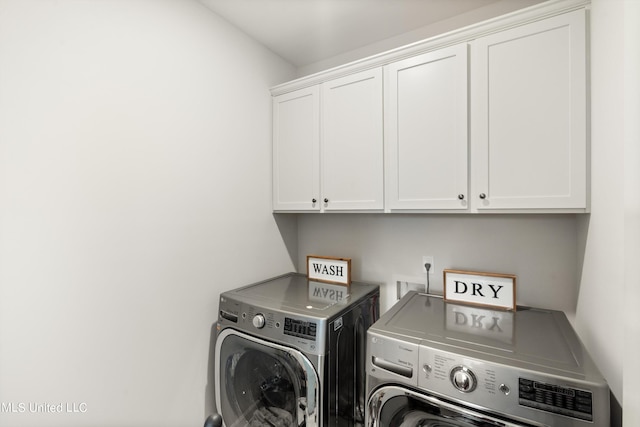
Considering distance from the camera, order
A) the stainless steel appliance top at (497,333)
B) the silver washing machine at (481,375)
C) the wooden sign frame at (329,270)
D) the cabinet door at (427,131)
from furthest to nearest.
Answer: the wooden sign frame at (329,270), the cabinet door at (427,131), the stainless steel appliance top at (497,333), the silver washing machine at (481,375)

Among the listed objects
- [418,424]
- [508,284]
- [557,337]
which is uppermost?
[508,284]

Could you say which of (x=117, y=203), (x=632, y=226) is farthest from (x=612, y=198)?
(x=117, y=203)

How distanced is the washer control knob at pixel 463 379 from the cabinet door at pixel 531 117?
72 cm

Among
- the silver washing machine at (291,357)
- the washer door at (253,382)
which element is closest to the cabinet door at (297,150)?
the silver washing machine at (291,357)

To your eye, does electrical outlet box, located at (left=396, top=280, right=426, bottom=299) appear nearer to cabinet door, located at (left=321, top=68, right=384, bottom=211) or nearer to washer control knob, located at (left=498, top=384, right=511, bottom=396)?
cabinet door, located at (left=321, top=68, right=384, bottom=211)

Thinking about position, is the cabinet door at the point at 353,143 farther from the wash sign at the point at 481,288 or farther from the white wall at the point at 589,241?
the wash sign at the point at 481,288

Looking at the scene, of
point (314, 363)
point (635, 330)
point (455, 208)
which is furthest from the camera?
point (455, 208)

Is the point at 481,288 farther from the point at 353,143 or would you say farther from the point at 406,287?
the point at 353,143

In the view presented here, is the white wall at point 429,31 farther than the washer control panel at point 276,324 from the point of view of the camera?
Yes

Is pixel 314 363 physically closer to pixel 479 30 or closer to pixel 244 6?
pixel 479 30

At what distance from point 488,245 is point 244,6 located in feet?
6.31

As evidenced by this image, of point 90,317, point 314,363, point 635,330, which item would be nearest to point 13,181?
point 90,317

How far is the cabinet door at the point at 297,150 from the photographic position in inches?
69.7

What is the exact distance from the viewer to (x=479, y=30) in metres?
1.26
